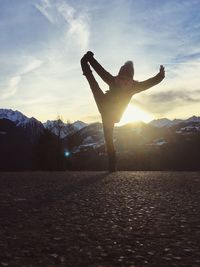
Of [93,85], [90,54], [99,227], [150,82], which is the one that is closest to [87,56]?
[90,54]

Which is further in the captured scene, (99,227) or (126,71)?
(126,71)

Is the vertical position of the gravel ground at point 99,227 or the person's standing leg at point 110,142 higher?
the person's standing leg at point 110,142

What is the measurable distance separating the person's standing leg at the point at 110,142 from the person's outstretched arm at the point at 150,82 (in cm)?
135

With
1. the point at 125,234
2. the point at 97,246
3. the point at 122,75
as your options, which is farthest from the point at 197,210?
the point at 122,75

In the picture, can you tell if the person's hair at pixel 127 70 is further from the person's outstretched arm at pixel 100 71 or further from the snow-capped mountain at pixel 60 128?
the snow-capped mountain at pixel 60 128

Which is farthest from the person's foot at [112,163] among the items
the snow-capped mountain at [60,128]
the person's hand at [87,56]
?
the snow-capped mountain at [60,128]

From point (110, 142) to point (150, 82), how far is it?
7.28ft

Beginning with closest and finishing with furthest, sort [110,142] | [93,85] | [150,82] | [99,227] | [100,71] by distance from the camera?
[99,227] < [100,71] < [150,82] < [93,85] < [110,142]

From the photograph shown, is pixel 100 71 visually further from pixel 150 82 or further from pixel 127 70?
pixel 150 82

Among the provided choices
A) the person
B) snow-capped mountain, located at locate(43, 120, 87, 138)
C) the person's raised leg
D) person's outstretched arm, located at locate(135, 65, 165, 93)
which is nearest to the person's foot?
the person

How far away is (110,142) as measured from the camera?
12594mm

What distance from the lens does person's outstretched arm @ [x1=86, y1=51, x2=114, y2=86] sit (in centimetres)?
1147

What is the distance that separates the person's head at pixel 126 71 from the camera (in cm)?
1125

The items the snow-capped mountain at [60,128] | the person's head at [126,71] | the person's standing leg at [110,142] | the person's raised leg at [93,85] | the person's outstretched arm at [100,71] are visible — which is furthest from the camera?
the snow-capped mountain at [60,128]
